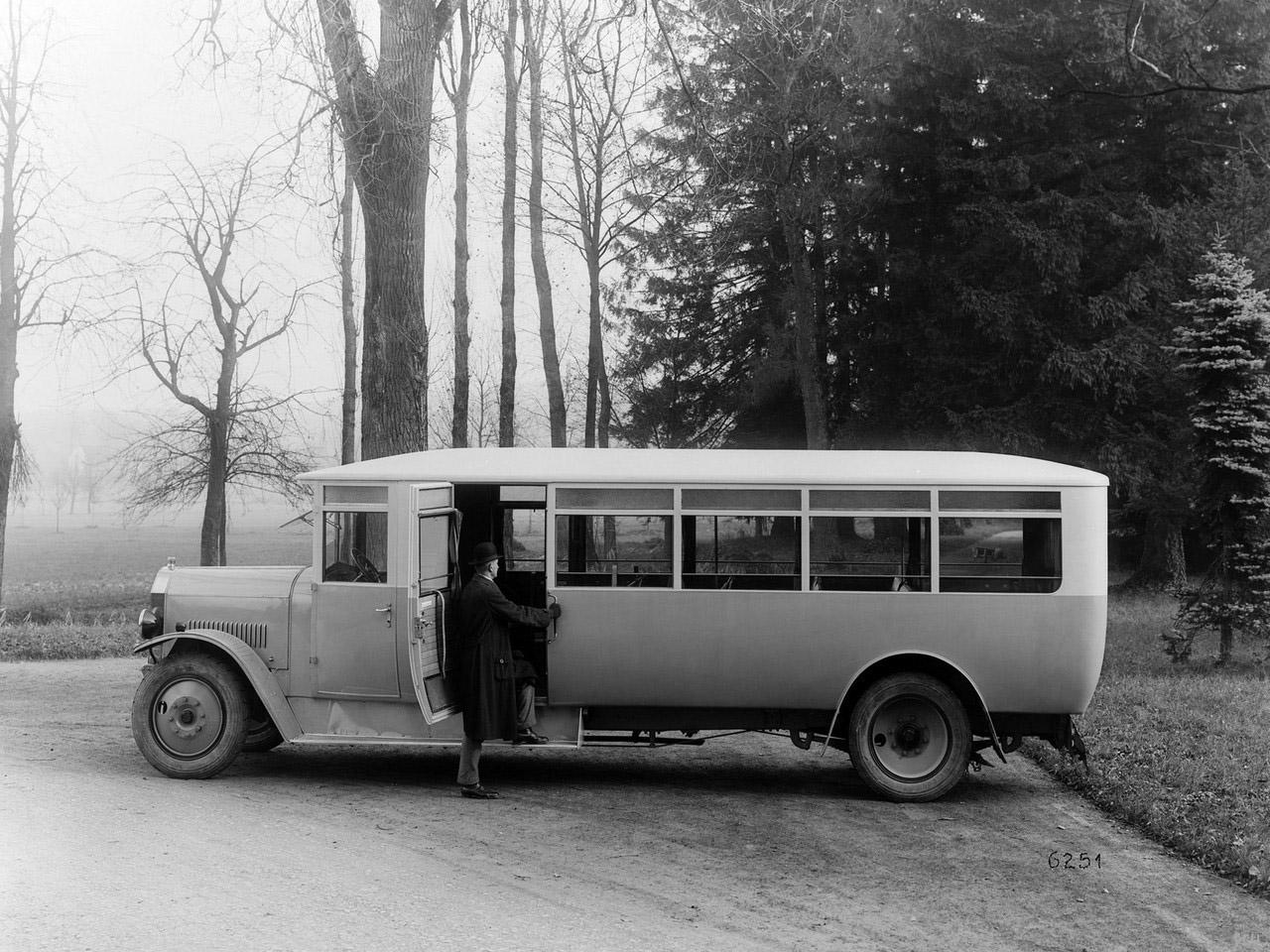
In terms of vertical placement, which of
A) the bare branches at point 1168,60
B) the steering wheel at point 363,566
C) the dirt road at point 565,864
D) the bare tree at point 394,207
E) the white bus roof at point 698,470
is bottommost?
the dirt road at point 565,864

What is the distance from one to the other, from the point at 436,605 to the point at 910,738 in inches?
148

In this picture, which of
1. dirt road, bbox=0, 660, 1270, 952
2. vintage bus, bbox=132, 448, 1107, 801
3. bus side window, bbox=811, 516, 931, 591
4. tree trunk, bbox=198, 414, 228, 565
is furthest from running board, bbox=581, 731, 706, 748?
tree trunk, bbox=198, 414, 228, 565

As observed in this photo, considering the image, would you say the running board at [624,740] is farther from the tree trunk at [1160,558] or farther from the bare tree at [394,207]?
the tree trunk at [1160,558]

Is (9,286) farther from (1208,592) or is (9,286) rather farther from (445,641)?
(1208,592)

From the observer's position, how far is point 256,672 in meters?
9.48

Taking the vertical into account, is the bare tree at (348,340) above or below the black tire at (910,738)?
above

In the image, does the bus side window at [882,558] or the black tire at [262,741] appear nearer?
the bus side window at [882,558]

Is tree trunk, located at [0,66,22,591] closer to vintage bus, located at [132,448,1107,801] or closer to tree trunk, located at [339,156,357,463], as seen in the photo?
tree trunk, located at [339,156,357,463]

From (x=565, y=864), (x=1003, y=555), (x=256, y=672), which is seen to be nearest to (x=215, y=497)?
(x=256, y=672)

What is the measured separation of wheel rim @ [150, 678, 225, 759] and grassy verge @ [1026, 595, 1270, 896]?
6.87 m

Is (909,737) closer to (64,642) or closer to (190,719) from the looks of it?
(190,719)

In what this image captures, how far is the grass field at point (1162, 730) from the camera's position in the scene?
8375 millimetres

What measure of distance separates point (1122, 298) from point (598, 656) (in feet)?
62.6

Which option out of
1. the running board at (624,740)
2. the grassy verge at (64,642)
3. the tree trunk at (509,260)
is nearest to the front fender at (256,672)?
the running board at (624,740)
